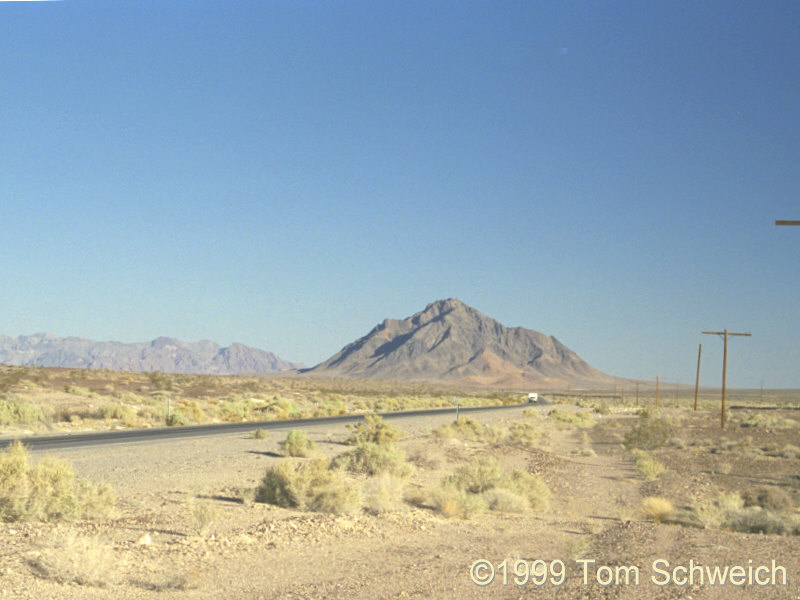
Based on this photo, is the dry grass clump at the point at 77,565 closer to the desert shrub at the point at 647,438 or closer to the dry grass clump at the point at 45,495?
the dry grass clump at the point at 45,495

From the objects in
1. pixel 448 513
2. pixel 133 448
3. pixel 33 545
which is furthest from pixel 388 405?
pixel 33 545

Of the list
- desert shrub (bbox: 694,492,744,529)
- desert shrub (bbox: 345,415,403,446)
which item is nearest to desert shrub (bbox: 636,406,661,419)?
desert shrub (bbox: 345,415,403,446)

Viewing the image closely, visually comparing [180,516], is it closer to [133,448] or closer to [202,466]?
[202,466]

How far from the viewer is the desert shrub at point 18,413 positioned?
122 ft

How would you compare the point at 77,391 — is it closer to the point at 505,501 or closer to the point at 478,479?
the point at 478,479

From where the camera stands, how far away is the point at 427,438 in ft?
121

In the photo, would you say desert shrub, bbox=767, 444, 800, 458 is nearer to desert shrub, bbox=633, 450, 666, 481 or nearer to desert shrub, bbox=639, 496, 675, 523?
desert shrub, bbox=633, 450, 666, 481

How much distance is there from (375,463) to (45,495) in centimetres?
1012

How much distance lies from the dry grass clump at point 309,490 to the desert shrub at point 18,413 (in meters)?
26.5

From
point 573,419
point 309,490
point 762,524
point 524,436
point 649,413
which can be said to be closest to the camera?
point 762,524

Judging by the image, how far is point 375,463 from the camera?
70.4 feet

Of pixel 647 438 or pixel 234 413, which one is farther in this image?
pixel 234 413

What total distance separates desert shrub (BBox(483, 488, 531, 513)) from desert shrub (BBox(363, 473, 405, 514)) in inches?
79.6

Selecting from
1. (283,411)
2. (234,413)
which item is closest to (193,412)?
(234,413)
